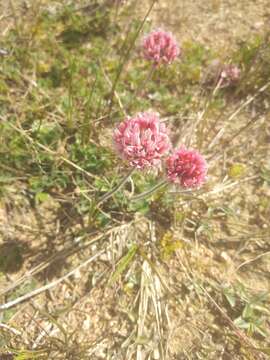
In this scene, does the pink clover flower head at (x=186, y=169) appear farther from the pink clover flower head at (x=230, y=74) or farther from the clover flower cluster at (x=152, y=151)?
the pink clover flower head at (x=230, y=74)

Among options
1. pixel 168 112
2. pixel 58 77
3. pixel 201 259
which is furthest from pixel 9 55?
pixel 201 259

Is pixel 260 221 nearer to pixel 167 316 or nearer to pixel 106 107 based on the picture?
pixel 167 316

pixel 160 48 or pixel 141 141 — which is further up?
pixel 160 48

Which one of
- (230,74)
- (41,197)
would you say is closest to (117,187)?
(41,197)

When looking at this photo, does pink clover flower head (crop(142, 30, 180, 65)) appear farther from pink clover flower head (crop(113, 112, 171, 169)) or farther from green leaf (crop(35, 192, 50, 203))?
green leaf (crop(35, 192, 50, 203))

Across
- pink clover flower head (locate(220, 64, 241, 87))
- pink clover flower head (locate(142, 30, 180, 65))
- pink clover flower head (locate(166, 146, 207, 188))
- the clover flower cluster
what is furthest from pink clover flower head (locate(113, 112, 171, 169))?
pink clover flower head (locate(220, 64, 241, 87))

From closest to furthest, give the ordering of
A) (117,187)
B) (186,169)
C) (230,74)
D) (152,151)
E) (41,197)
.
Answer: (152,151) < (186,169) < (117,187) < (41,197) < (230,74)

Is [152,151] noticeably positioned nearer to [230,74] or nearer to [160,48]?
[160,48]
